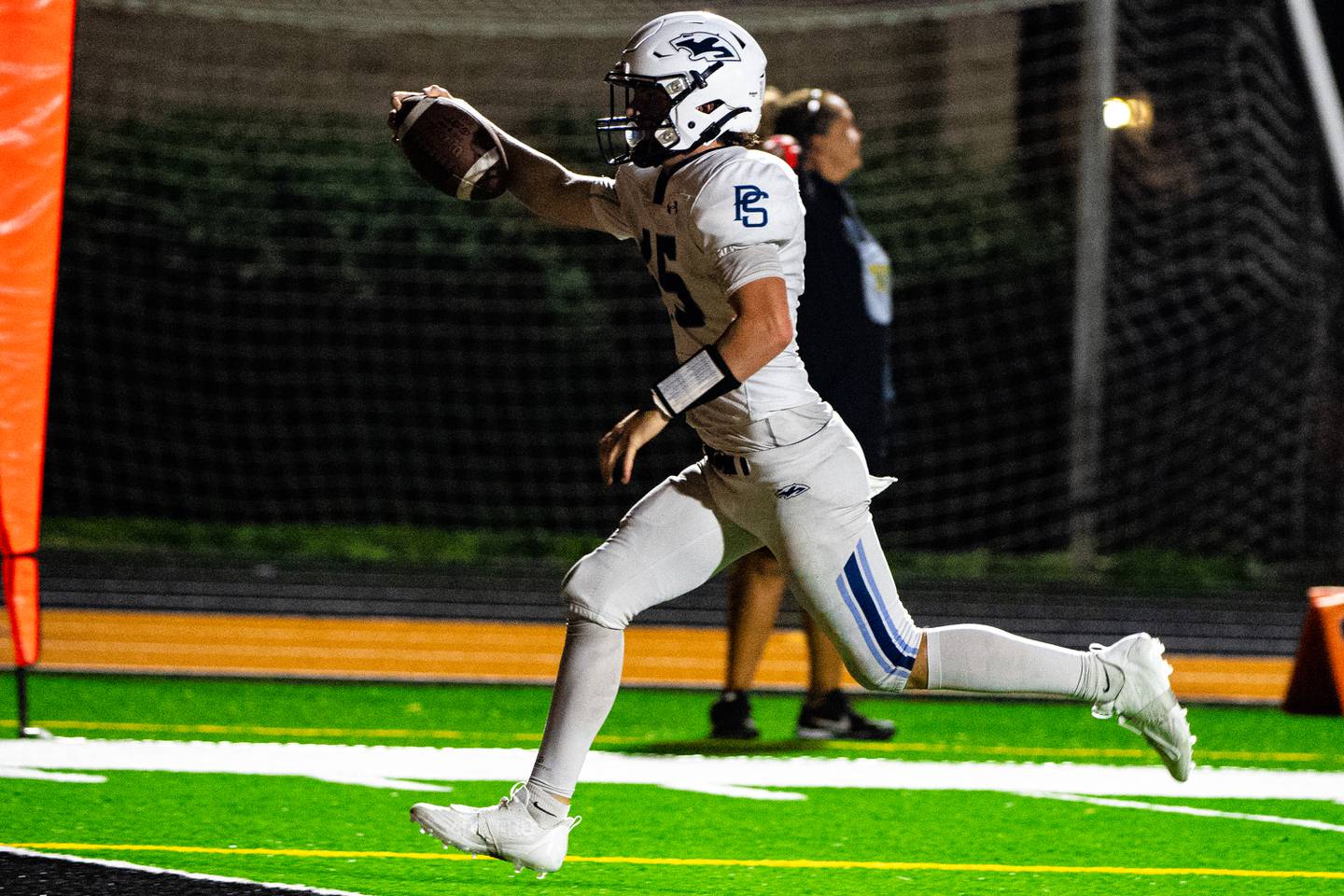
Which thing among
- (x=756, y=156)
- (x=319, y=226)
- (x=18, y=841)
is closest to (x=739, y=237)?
(x=756, y=156)

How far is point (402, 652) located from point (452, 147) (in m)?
4.48

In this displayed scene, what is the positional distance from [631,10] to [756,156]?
325 inches

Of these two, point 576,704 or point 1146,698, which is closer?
point 576,704

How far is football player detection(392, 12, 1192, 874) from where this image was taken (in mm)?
3590

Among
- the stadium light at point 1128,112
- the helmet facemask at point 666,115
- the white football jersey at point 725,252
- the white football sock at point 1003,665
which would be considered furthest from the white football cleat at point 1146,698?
the stadium light at point 1128,112

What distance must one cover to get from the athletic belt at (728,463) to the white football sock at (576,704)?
0.40 meters

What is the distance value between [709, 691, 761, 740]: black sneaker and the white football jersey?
7.27 feet

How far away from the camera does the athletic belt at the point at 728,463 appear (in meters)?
3.77

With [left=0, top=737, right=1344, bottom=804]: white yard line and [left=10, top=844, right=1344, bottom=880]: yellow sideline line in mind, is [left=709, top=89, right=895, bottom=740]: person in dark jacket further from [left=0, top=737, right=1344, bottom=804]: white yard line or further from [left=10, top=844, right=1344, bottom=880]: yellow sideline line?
[left=10, top=844, right=1344, bottom=880]: yellow sideline line

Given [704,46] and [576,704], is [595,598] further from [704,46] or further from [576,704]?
[704,46]

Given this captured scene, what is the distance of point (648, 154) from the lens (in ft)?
12.7

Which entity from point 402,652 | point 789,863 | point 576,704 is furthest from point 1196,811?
point 402,652

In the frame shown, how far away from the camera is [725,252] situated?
11.8 feet

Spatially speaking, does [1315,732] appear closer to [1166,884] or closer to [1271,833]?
[1271,833]
